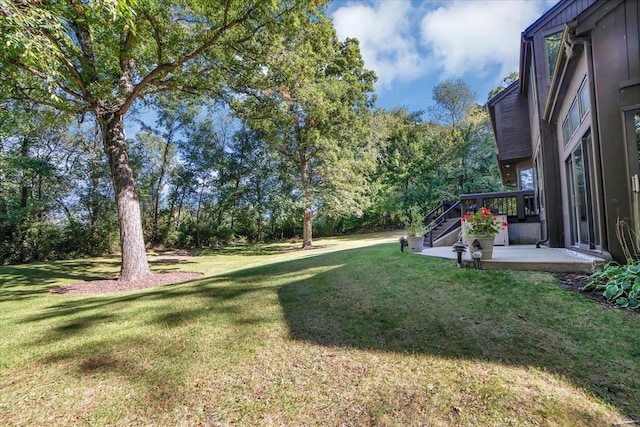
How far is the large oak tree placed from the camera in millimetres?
6453

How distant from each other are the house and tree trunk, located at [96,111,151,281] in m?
9.51

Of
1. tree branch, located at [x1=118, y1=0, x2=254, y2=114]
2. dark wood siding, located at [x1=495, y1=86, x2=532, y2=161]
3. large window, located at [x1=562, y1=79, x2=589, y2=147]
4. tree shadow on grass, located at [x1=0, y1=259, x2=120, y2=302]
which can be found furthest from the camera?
dark wood siding, located at [x1=495, y1=86, x2=532, y2=161]

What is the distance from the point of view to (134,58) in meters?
7.79

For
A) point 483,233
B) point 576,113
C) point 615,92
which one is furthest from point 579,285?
point 576,113

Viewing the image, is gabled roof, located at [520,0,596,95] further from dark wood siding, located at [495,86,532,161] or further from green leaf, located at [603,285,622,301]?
green leaf, located at [603,285,622,301]

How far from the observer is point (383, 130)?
24688 millimetres

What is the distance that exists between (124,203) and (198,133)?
1467 centimetres

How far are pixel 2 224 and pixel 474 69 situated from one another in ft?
120

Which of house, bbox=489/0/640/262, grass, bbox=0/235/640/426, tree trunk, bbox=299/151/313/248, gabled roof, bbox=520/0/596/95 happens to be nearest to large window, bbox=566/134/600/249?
house, bbox=489/0/640/262

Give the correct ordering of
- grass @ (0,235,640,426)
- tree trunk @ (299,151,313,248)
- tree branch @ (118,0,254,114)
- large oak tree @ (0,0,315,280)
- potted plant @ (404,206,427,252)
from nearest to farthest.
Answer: grass @ (0,235,640,426), large oak tree @ (0,0,315,280), tree branch @ (118,0,254,114), potted plant @ (404,206,427,252), tree trunk @ (299,151,313,248)

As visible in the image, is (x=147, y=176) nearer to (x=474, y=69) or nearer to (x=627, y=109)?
(x=627, y=109)

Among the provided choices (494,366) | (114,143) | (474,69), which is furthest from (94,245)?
(474,69)

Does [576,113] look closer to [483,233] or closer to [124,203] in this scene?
[483,233]

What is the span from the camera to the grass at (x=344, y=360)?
202cm
